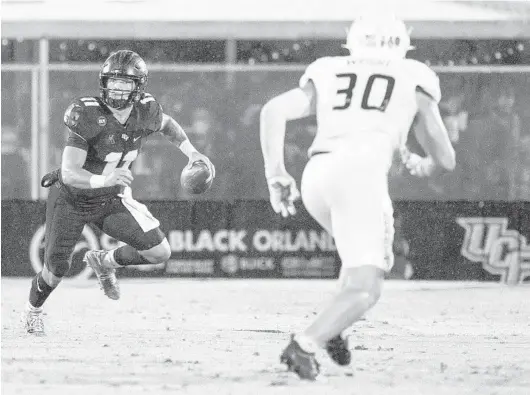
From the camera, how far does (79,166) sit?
346 inches

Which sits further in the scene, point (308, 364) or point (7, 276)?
point (7, 276)

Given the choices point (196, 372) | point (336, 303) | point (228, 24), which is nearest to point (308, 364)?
point (336, 303)

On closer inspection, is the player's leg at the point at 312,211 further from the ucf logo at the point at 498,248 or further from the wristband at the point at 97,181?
the ucf logo at the point at 498,248

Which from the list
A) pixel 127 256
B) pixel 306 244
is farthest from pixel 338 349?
pixel 306 244

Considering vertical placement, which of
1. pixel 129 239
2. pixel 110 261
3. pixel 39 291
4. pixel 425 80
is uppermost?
pixel 425 80

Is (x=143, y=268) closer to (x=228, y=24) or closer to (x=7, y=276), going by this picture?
(x=7, y=276)

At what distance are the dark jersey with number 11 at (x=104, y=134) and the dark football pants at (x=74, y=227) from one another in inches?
3.1

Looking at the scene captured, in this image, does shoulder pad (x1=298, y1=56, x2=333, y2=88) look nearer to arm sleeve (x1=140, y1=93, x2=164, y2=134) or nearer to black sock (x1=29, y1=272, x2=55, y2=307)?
arm sleeve (x1=140, y1=93, x2=164, y2=134)

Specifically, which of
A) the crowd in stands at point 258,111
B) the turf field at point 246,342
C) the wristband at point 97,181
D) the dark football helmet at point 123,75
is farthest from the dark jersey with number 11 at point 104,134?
the crowd in stands at point 258,111

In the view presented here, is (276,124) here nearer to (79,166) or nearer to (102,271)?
(79,166)

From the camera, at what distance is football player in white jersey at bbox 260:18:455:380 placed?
655cm

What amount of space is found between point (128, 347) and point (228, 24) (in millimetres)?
7695

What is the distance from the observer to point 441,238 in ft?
48.3

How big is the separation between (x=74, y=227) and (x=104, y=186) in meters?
0.48
